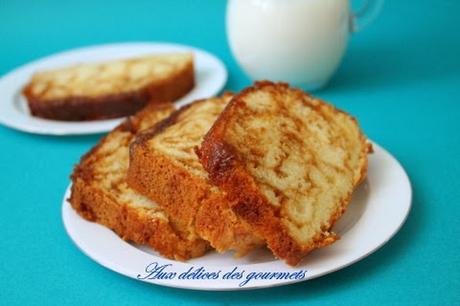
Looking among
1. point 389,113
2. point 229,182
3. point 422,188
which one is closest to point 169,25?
point 389,113

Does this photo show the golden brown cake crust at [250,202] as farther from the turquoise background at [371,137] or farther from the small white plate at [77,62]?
the small white plate at [77,62]

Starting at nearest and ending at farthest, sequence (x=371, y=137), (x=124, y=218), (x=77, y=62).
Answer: (x=124, y=218)
(x=371, y=137)
(x=77, y=62)

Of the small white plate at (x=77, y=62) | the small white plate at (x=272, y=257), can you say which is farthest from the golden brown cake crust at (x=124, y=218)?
the small white plate at (x=77, y=62)

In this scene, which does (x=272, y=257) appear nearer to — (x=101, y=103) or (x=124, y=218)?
(x=124, y=218)

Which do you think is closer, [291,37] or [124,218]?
[124,218]

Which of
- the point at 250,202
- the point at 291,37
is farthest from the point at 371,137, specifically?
the point at 250,202

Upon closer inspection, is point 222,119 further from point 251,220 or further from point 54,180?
point 54,180

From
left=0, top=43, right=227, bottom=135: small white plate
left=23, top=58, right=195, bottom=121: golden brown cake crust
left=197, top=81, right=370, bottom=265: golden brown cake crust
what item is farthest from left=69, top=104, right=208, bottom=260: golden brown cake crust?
left=23, top=58, right=195, bottom=121: golden brown cake crust
